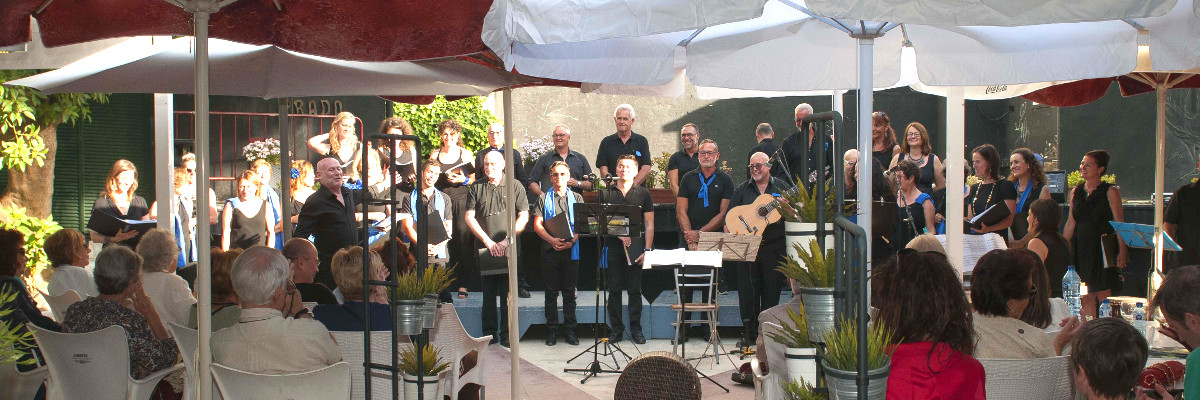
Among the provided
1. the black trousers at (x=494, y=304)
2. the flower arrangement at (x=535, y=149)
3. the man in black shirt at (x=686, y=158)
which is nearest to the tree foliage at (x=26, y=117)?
the flower arrangement at (x=535, y=149)

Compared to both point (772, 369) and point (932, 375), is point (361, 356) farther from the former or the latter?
point (932, 375)

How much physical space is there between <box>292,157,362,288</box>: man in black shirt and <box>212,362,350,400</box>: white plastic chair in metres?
3.91

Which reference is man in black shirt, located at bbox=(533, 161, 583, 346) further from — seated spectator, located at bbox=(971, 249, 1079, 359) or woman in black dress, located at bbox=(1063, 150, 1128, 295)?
seated spectator, located at bbox=(971, 249, 1079, 359)

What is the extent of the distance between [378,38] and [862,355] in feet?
9.27

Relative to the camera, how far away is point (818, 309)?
2.87 meters

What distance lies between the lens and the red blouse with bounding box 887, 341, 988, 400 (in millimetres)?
3072

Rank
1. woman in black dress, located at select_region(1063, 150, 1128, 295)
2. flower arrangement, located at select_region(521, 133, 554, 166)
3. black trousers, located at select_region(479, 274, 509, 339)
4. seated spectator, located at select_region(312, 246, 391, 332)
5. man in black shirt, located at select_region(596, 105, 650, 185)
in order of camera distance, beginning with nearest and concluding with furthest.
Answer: seated spectator, located at select_region(312, 246, 391, 332)
woman in black dress, located at select_region(1063, 150, 1128, 295)
black trousers, located at select_region(479, 274, 509, 339)
man in black shirt, located at select_region(596, 105, 650, 185)
flower arrangement, located at select_region(521, 133, 554, 166)

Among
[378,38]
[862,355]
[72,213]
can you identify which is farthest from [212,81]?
[72,213]

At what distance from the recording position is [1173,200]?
874cm

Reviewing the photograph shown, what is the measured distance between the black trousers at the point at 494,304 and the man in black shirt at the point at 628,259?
95cm

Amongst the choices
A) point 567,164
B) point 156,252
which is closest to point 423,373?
point 156,252

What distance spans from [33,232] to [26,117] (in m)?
1.64

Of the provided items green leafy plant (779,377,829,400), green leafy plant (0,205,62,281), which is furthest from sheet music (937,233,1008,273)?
green leafy plant (0,205,62,281)

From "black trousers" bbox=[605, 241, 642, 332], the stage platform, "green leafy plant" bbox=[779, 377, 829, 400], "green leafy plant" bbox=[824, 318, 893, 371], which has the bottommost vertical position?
the stage platform
